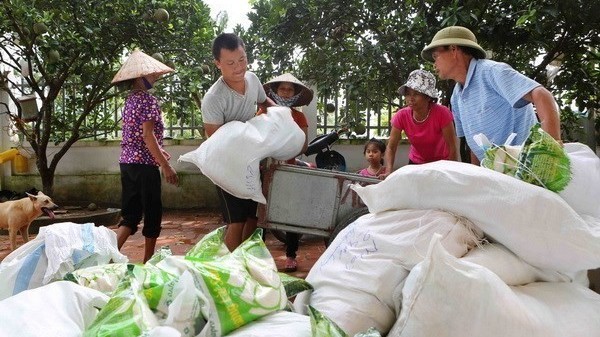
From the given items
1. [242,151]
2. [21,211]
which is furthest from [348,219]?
[21,211]

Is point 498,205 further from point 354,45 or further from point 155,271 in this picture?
point 354,45

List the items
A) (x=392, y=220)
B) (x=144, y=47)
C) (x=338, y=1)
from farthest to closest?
(x=144, y=47)
(x=338, y=1)
(x=392, y=220)

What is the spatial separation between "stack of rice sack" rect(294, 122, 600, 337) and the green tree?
189 inches

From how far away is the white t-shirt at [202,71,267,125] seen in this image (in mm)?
3014

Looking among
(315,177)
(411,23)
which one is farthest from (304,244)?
(411,23)

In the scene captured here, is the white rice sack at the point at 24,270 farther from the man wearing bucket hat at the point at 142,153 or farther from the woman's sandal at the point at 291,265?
the woman's sandal at the point at 291,265

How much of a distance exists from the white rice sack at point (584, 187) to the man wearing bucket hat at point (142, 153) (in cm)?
241

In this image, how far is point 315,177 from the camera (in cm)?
329

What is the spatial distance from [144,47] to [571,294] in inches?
226

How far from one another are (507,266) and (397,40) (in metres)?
3.52

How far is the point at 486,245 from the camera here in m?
1.70

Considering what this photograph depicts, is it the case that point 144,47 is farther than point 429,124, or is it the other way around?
point 144,47

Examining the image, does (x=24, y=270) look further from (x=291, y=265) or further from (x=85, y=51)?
(x=85, y=51)

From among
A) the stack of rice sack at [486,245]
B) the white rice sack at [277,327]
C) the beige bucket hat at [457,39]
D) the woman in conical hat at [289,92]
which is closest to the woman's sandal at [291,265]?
the woman in conical hat at [289,92]
